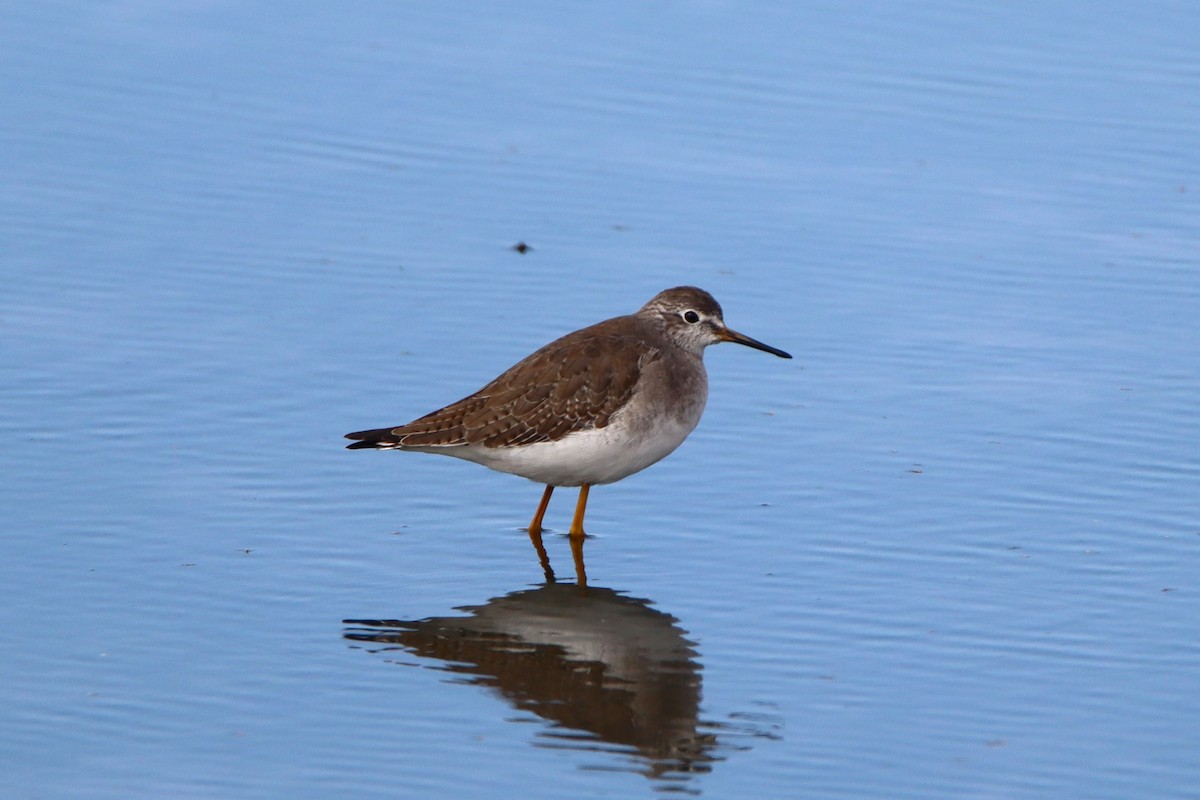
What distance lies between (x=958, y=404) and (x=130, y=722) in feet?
21.1

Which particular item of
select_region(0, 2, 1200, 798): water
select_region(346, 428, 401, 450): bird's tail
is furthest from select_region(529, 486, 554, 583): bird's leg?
select_region(346, 428, 401, 450): bird's tail

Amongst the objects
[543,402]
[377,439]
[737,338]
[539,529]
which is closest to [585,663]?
[539,529]

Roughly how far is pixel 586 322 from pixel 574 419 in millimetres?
2652

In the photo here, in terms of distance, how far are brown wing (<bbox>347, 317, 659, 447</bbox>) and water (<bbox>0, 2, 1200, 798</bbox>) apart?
49 centimetres

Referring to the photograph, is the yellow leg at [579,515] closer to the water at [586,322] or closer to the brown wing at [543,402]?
the water at [586,322]

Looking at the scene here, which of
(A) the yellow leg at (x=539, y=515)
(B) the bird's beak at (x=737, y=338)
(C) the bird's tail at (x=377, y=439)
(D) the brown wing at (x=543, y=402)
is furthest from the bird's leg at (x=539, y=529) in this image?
(B) the bird's beak at (x=737, y=338)

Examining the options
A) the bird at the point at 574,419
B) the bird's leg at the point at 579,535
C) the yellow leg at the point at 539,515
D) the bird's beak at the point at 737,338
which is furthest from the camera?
the bird's beak at the point at 737,338

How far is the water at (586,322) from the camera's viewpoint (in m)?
8.77

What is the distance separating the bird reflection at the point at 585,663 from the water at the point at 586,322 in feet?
0.10

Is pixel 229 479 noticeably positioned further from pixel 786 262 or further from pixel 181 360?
pixel 786 262

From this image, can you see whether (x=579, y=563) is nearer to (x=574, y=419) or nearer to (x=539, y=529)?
(x=539, y=529)

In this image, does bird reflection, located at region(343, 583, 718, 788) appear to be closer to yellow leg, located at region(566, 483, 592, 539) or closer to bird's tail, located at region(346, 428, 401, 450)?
yellow leg, located at region(566, 483, 592, 539)

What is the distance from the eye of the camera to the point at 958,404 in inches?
513

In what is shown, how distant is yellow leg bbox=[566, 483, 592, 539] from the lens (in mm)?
11289
